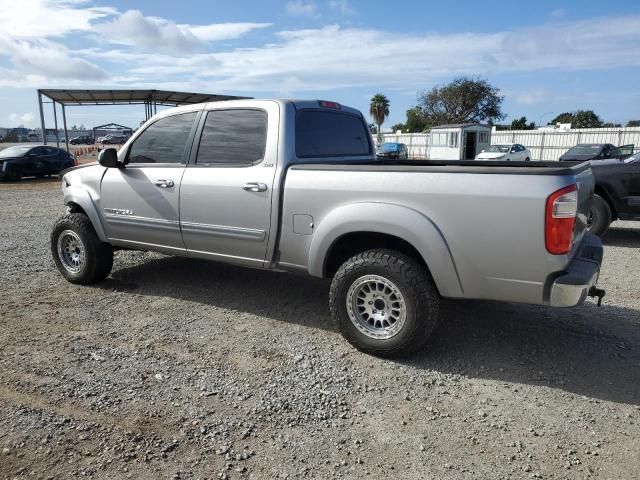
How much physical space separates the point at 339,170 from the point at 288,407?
1.70m

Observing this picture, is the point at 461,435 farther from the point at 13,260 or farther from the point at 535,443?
the point at 13,260

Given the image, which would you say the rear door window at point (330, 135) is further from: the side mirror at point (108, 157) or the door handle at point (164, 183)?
the side mirror at point (108, 157)

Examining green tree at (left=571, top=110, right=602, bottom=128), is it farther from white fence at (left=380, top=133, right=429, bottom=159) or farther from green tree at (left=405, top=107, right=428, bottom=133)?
white fence at (left=380, top=133, right=429, bottom=159)

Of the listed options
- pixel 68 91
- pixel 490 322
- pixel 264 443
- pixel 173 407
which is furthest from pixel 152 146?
pixel 68 91

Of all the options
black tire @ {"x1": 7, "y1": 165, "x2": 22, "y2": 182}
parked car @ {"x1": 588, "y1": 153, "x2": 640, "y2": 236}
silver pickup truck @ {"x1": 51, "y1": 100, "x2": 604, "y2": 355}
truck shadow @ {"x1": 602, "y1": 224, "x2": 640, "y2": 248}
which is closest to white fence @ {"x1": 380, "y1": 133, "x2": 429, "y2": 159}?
black tire @ {"x1": 7, "y1": 165, "x2": 22, "y2": 182}

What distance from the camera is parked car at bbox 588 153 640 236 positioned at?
7707 millimetres

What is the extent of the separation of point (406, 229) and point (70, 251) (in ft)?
13.0

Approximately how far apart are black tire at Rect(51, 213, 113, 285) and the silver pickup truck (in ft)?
0.05

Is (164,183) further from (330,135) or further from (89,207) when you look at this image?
(330,135)

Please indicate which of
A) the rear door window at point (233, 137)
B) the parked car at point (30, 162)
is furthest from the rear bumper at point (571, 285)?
the parked car at point (30, 162)

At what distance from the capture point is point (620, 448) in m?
2.70

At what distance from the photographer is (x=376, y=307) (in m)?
3.73

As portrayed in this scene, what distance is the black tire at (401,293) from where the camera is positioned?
137 inches

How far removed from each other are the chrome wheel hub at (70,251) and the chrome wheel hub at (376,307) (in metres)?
3.23
